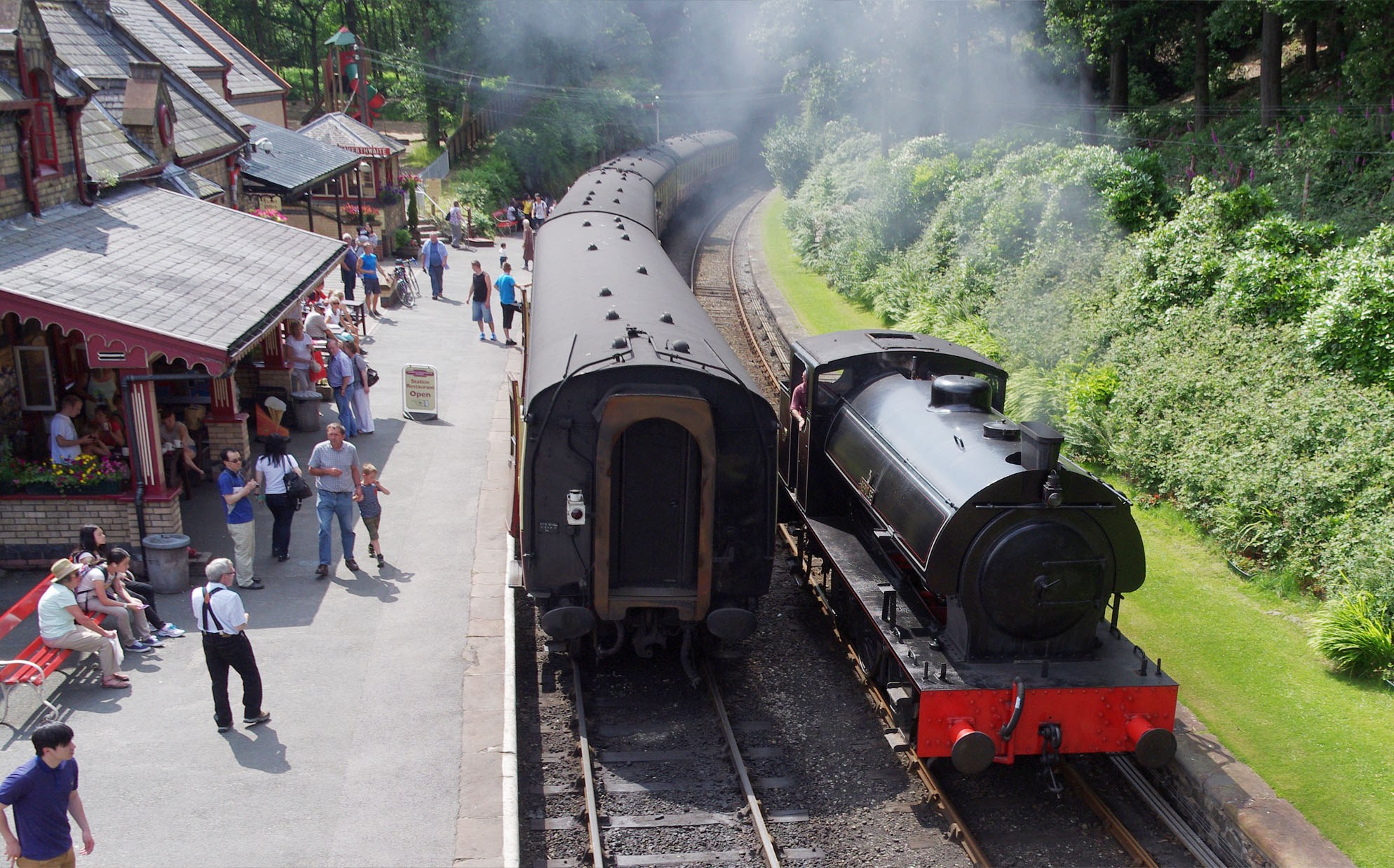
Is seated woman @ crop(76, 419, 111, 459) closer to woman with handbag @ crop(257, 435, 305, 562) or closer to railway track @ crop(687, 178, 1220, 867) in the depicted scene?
woman with handbag @ crop(257, 435, 305, 562)

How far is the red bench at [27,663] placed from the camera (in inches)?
305

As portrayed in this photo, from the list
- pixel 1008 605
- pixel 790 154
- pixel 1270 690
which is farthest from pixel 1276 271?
pixel 790 154

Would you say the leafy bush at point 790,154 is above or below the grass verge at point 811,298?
above

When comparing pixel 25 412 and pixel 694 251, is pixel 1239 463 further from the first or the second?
pixel 694 251

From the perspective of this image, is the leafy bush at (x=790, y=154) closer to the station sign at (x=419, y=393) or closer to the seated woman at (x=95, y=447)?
the station sign at (x=419, y=393)

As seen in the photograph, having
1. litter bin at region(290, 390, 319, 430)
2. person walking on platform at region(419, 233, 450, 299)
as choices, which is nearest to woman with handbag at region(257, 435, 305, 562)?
litter bin at region(290, 390, 319, 430)

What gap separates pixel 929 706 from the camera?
7.14 metres

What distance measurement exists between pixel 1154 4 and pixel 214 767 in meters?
28.5

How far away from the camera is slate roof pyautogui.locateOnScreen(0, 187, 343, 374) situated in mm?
9859

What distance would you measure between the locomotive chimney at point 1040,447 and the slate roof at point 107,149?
1234cm

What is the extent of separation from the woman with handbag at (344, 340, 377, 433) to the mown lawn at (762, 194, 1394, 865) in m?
10.0

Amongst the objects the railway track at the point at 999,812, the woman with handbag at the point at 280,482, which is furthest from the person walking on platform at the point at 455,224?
the woman with handbag at the point at 280,482

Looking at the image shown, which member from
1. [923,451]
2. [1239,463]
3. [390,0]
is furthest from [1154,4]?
[390,0]

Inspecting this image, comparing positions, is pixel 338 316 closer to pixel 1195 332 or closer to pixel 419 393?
pixel 419 393
